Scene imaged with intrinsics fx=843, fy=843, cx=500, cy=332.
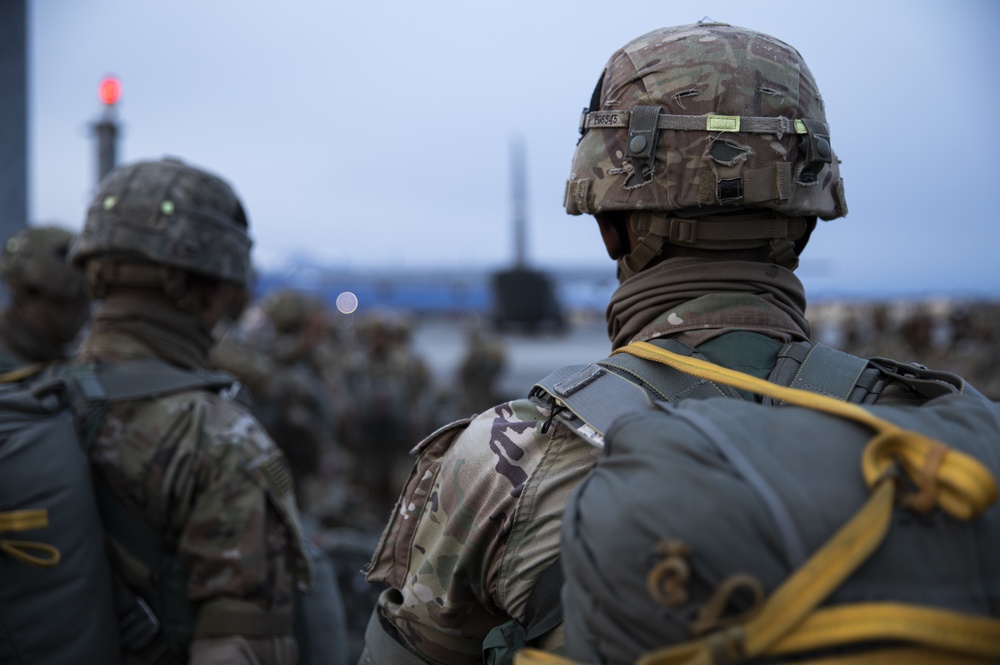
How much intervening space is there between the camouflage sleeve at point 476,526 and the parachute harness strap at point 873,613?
1.60ft

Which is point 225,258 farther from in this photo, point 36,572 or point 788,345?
point 788,345

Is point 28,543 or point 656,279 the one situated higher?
point 656,279

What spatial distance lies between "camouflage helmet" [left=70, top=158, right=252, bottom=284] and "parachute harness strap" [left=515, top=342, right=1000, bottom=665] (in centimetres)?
216

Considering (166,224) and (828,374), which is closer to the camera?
(828,374)

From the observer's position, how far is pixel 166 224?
2648mm

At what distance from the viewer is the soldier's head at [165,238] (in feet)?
8.62

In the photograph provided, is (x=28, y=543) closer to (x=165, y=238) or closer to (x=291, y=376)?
(x=165, y=238)

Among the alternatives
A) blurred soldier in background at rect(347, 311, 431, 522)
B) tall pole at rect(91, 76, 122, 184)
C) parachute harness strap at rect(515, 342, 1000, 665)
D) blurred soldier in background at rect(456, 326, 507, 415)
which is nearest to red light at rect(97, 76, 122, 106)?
tall pole at rect(91, 76, 122, 184)

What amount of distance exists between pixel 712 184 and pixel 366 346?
8801 mm

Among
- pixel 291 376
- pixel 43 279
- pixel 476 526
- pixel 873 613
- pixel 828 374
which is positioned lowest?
pixel 291 376

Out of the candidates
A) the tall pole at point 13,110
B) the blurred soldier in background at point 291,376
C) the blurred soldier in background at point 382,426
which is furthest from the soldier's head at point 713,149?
the blurred soldier in background at point 382,426

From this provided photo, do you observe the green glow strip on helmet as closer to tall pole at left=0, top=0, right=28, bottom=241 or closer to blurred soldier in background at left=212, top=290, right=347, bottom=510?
tall pole at left=0, top=0, right=28, bottom=241

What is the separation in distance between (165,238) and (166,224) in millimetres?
49

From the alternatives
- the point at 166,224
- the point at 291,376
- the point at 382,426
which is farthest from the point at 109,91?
the point at 382,426
